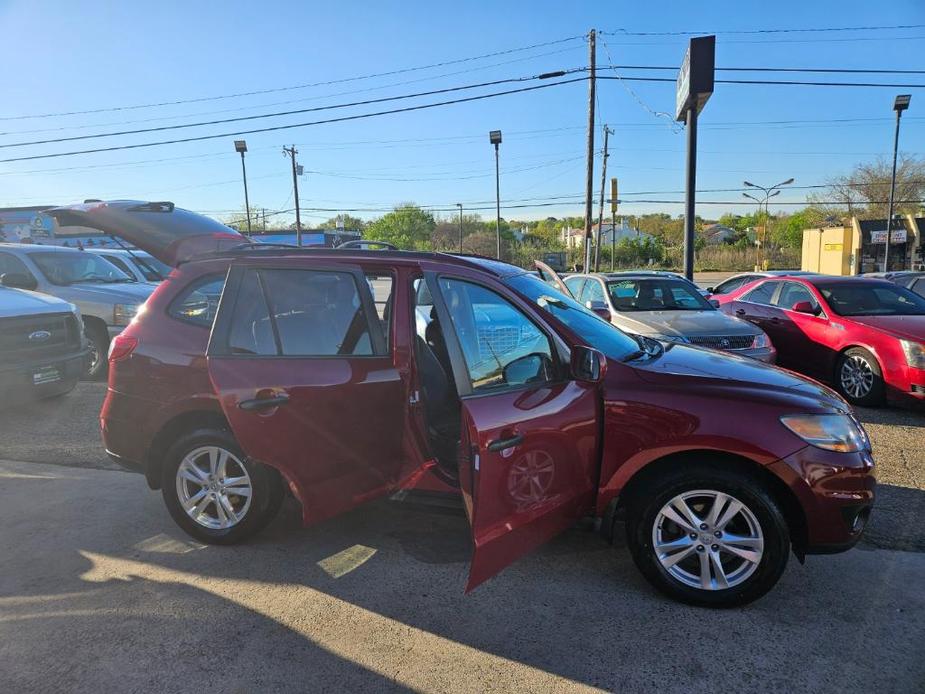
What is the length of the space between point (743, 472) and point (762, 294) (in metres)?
7.05

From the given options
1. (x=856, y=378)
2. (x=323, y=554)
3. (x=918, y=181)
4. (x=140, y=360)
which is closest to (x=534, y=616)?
(x=323, y=554)

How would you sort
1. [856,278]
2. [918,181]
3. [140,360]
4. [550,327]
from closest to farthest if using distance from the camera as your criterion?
1. [550,327]
2. [140,360]
3. [856,278]
4. [918,181]

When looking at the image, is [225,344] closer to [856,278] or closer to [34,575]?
[34,575]

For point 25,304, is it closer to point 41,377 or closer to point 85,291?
point 41,377

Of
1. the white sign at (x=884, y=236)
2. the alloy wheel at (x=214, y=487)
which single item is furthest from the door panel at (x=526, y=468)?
the white sign at (x=884, y=236)

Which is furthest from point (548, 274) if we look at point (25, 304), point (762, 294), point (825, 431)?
point (25, 304)

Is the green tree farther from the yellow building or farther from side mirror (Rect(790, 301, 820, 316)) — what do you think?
side mirror (Rect(790, 301, 820, 316))

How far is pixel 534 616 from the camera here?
2.93m

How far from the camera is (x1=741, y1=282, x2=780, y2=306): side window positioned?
8.80 metres

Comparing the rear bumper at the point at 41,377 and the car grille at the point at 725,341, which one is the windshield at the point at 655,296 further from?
the rear bumper at the point at 41,377

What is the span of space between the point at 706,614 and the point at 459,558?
135cm

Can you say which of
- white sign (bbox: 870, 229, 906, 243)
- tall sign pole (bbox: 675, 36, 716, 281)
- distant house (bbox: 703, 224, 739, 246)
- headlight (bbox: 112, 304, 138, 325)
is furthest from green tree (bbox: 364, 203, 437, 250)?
headlight (bbox: 112, 304, 138, 325)

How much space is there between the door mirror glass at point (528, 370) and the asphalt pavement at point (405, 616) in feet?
2.84

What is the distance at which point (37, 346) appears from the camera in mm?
6582
